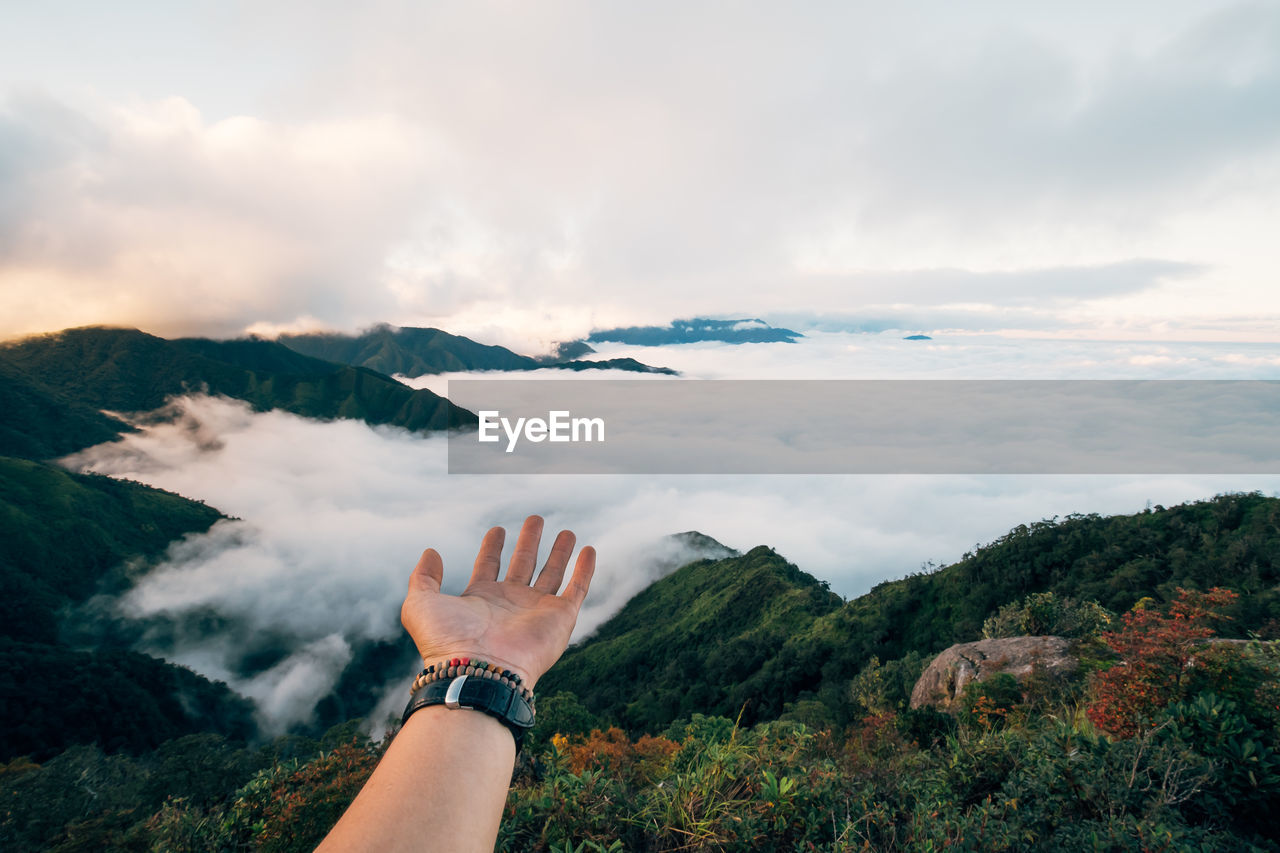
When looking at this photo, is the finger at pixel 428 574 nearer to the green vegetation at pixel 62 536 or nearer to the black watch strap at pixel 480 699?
the black watch strap at pixel 480 699

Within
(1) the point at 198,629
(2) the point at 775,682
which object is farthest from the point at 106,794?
(1) the point at 198,629

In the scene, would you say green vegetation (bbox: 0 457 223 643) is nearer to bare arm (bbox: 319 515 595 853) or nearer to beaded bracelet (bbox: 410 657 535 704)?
bare arm (bbox: 319 515 595 853)

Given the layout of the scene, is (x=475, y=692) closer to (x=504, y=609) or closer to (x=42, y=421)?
(x=504, y=609)

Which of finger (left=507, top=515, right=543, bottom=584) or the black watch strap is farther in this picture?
finger (left=507, top=515, right=543, bottom=584)

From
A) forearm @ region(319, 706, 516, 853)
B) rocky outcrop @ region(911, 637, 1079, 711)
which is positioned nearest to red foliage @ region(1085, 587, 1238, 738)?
forearm @ region(319, 706, 516, 853)

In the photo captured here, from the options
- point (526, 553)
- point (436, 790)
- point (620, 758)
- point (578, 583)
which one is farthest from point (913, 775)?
point (620, 758)

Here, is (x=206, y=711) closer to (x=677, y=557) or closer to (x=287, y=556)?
(x=677, y=557)
